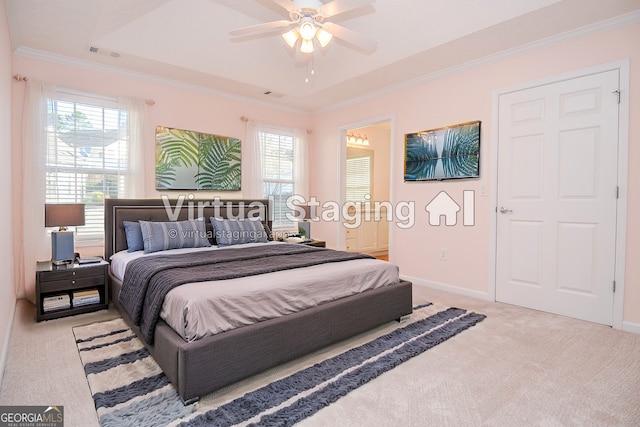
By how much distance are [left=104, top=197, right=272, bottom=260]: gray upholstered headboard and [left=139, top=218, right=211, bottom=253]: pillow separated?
0.31m

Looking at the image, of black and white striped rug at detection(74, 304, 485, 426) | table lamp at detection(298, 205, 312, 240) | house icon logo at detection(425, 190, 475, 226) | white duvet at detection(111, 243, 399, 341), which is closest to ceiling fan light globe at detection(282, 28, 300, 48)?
white duvet at detection(111, 243, 399, 341)

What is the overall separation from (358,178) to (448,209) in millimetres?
3015

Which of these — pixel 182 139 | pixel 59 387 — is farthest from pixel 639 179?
pixel 182 139

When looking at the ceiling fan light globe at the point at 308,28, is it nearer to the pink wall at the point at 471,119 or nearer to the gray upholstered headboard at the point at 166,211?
the pink wall at the point at 471,119

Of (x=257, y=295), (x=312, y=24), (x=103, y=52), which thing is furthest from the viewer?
(x=103, y=52)

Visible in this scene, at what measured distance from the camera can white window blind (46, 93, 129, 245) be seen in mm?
3520

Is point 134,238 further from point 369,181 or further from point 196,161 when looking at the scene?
point 369,181

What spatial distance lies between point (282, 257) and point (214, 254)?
669 millimetres

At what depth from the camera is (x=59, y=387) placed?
1.92m

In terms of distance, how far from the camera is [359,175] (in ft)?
22.6

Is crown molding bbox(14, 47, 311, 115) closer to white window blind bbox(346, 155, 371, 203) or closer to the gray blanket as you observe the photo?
white window blind bbox(346, 155, 371, 203)

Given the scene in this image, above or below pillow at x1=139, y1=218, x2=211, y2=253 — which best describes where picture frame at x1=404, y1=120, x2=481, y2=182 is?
above

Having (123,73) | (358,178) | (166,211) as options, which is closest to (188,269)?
(166,211)

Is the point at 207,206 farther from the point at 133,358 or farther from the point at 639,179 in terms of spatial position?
the point at 639,179
